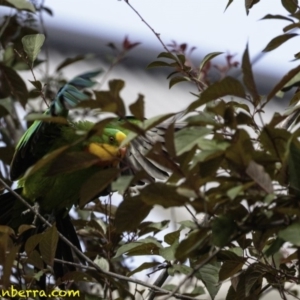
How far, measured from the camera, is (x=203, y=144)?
3.70 feet

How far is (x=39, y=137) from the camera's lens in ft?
8.11

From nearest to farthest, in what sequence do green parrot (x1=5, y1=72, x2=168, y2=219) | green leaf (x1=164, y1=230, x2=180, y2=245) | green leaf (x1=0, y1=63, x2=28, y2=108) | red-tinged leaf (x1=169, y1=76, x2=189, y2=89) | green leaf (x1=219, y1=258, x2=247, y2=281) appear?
green leaf (x1=219, y1=258, x2=247, y2=281) → green leaf (x1=164, y1=230, x2=180, y2=245) → red-tinged leaf (x1=169, y1=76, x2=189, y2=89) → green parrot (x1=5, y1=72, x2=168, y2=219) → green leaf (x1=0, y1=63, x2=28, y2=108)

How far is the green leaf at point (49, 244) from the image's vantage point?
5.23 ft

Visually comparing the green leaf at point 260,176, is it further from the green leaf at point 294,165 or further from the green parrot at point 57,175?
the green parrot at point 57,175

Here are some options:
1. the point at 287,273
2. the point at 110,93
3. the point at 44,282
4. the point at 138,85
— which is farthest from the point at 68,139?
the point at 138,85

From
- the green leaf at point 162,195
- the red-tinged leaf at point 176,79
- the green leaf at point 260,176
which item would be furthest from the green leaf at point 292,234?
the red-tinged leaf at point 176,79

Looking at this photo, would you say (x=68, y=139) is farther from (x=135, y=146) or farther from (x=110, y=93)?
(x=110, y=93)

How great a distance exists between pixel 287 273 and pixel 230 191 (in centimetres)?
65

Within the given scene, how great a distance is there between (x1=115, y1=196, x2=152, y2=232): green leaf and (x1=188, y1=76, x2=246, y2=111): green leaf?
0.20m

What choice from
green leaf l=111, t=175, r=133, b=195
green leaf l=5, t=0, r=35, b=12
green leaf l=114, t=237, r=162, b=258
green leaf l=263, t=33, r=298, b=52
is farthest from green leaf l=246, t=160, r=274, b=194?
green leaf l=5, t=0, r=35, b=12

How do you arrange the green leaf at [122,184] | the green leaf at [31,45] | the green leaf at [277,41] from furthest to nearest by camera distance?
the green leaf at [31,45] → the green leaf at [277,41] → the green leaf at [122,184]

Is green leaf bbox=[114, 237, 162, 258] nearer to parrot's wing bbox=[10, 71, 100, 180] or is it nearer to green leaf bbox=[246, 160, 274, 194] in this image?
parrot's wing bbox=[10, 71, 100, 180]

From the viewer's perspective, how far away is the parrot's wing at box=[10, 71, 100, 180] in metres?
1.62

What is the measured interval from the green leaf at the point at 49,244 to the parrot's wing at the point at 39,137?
31 centimetres
